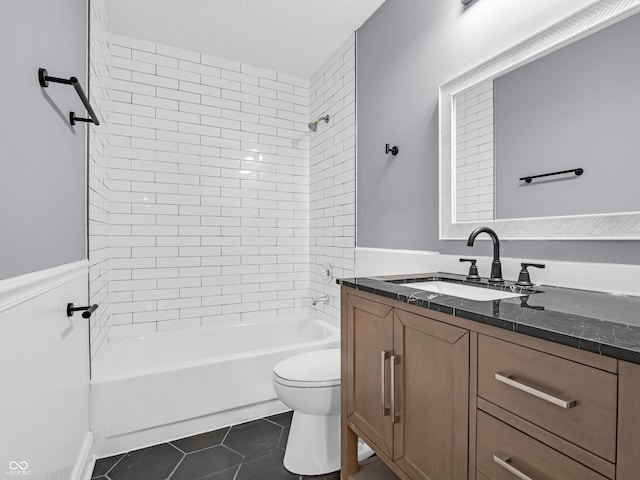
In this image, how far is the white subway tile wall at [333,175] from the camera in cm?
251

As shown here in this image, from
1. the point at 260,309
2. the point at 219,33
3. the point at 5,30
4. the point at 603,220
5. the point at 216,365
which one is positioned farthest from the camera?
the point at 260,309

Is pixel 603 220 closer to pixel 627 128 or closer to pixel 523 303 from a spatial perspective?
pixel 627 128

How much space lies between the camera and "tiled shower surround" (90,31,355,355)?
250 centimetres

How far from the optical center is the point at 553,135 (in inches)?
48.4

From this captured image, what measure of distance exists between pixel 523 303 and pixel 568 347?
282 mm

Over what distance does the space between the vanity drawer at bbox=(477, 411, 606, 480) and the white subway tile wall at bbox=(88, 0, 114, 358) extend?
74.0 inches

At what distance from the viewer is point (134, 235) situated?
2535 mm

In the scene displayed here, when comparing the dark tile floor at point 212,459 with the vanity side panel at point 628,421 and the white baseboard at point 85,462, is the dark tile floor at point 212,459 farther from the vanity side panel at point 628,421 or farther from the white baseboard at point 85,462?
the vanity side panel at point 628,421

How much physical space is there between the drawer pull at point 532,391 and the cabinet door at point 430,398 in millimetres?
116

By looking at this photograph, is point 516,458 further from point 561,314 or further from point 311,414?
point 311,414

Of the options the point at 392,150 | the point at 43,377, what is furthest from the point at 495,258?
the point at 43,377

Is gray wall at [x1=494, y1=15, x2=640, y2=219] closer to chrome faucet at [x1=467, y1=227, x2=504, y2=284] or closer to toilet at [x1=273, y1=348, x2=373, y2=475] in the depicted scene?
chrome faucet at [x1=467, y1=227, x2=504, y2=284]

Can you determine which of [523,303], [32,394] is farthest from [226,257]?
[523,303]

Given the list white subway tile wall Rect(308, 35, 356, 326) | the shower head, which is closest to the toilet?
white subway tile wall Rect(308, 35, 356, 326)
